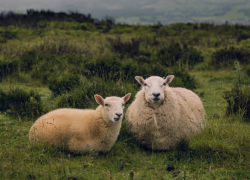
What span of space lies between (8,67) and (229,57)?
10.0 metres

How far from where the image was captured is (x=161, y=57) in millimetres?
13141

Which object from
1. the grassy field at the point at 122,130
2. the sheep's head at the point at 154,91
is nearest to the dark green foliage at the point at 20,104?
the grassy field at the point at 122,130

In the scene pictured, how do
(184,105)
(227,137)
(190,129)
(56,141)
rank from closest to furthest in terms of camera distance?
(56,141) < (227,137) < (190,129) < (184,105)

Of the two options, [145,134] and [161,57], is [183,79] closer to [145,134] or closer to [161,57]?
[161,57]

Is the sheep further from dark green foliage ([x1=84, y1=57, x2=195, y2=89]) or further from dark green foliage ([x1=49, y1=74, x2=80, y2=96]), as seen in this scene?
dark green foliage ([x1=84, y1=57, x2=195, y2=89])

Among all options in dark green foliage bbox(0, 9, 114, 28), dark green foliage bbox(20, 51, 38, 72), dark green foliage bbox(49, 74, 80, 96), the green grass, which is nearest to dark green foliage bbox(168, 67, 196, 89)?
dark green foliage bbox(49, 74, 80, 96)

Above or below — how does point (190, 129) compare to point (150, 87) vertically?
below

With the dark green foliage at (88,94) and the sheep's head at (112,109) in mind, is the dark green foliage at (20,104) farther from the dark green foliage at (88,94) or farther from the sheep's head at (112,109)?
the sheep's head at (112,109)

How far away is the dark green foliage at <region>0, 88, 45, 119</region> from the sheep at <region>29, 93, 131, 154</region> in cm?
159

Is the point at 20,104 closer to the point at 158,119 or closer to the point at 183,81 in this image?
the point at 158,119

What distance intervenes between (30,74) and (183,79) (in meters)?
5.50

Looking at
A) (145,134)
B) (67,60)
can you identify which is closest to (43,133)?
(145,134)

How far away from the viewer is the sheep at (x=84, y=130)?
408 centimetres

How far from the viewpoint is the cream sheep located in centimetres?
454
